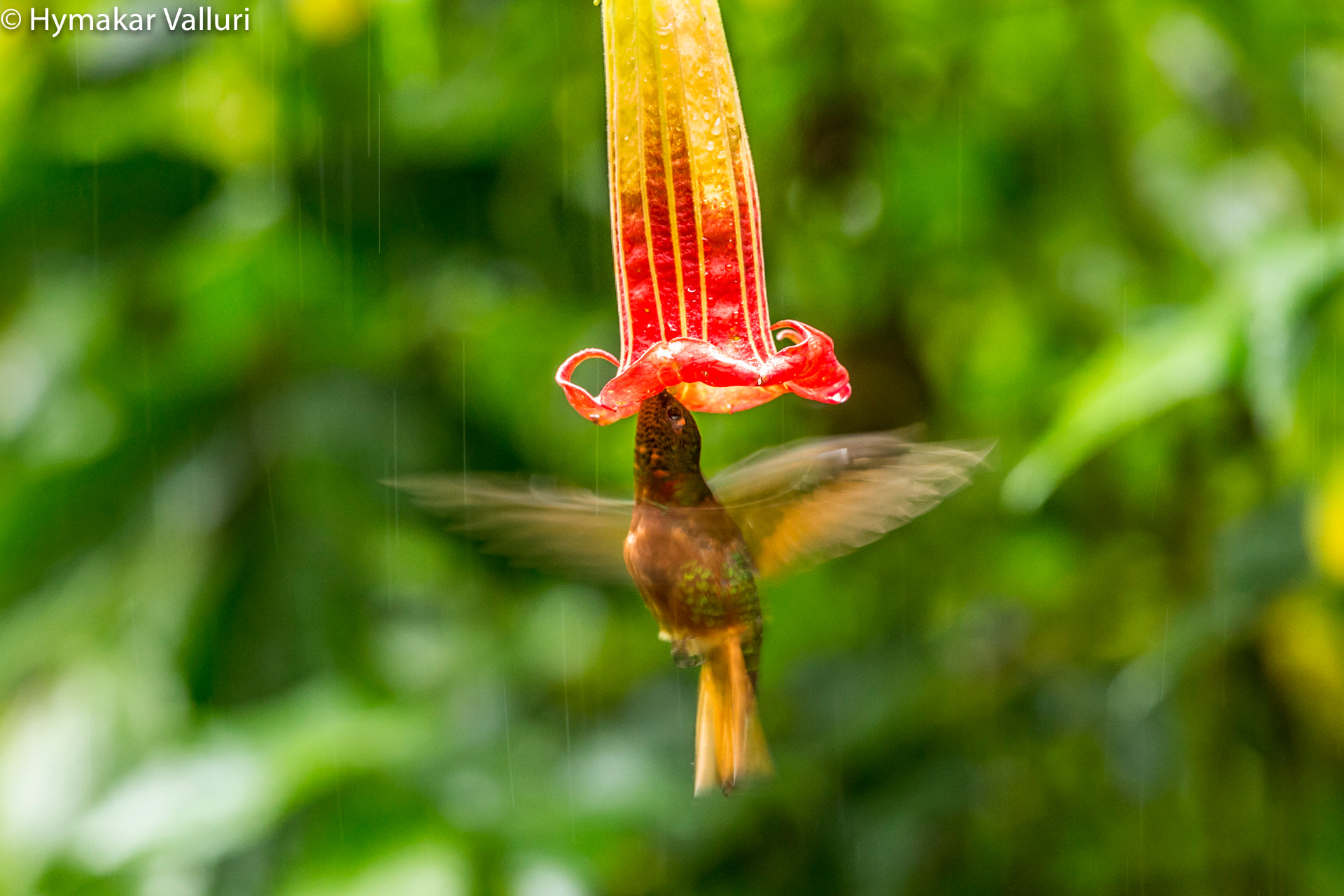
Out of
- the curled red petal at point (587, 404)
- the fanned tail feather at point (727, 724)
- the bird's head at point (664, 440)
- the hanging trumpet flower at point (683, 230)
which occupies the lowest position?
the fanned tail feather at point (727, 724)

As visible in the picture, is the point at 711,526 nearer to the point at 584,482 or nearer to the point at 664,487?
the point at 664,487

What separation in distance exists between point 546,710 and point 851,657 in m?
0.41

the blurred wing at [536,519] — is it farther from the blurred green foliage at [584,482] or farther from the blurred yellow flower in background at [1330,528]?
the blurred yellow flower in background at [1330,528]

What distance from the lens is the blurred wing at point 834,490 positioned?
700 mm

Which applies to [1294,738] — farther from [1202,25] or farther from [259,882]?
[259,882]

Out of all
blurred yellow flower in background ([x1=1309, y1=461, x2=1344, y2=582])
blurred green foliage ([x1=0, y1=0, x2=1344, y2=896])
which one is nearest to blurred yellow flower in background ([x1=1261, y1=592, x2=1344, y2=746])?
blurred green foliage ([x1=0, y1=0, x2=1344, y2=896])

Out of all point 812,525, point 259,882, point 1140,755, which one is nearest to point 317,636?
point 259,882

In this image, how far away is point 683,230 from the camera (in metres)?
0.69

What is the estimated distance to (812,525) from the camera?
2.72 ft

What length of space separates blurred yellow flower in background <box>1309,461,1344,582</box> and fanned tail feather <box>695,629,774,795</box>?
750 mm

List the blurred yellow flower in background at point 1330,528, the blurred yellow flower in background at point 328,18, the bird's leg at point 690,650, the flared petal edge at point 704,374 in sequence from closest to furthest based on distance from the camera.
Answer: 1. the flared petal edge at point 704,374
2. the bird's leg at point 690,650
3. the blurred yellow flower in background at point 1330,528
4. the blurred yellow flower in background at point 328,18

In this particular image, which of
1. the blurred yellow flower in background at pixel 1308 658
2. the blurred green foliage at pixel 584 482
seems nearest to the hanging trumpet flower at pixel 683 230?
the blurred green foliage at pixel 584 482

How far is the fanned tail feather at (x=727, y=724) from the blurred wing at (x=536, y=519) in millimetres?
86

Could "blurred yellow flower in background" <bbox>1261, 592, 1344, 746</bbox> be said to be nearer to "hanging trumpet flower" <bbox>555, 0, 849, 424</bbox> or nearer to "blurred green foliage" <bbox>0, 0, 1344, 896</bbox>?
"blurred green foliage" <bbox>0, 0, 1344, 896</bbox>
